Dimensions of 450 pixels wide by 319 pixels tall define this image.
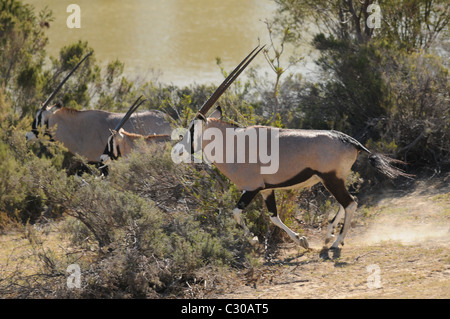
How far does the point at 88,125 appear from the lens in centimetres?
1108

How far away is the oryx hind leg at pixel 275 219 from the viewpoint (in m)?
6.91

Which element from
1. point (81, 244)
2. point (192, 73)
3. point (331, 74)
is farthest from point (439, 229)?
point (192, 73)

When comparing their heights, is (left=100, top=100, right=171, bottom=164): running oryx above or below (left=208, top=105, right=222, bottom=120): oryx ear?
below

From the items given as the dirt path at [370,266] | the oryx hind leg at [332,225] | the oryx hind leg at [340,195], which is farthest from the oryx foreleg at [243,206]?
the oryx hind leg at [332,225]

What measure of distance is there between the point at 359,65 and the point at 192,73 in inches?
366

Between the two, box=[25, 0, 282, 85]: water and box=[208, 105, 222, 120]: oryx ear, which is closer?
box=[208, 105, 222, 120]: oryx ear

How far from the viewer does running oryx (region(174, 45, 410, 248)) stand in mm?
6844

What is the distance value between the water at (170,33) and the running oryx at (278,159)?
11.2 metres

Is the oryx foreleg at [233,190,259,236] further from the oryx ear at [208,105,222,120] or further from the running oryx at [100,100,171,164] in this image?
the running oryx at [100,100,171,164]

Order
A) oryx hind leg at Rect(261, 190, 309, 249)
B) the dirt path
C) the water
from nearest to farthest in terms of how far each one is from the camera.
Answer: the dirt path < oryx hind leg at Rect(261, 190, 309, 249) < the water

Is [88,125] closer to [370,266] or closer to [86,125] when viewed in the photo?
[86,125]

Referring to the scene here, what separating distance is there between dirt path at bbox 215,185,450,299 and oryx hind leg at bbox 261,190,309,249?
0.47 feet

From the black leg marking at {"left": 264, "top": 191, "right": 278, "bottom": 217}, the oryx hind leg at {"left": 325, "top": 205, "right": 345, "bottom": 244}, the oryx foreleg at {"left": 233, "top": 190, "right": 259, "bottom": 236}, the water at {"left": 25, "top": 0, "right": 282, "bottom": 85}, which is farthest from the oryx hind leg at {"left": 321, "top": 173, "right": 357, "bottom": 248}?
the water at {"left": 25, "top": 0, "right": 282, "bottom": 85}

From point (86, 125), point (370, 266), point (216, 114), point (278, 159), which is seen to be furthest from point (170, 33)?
point (370, 266)
